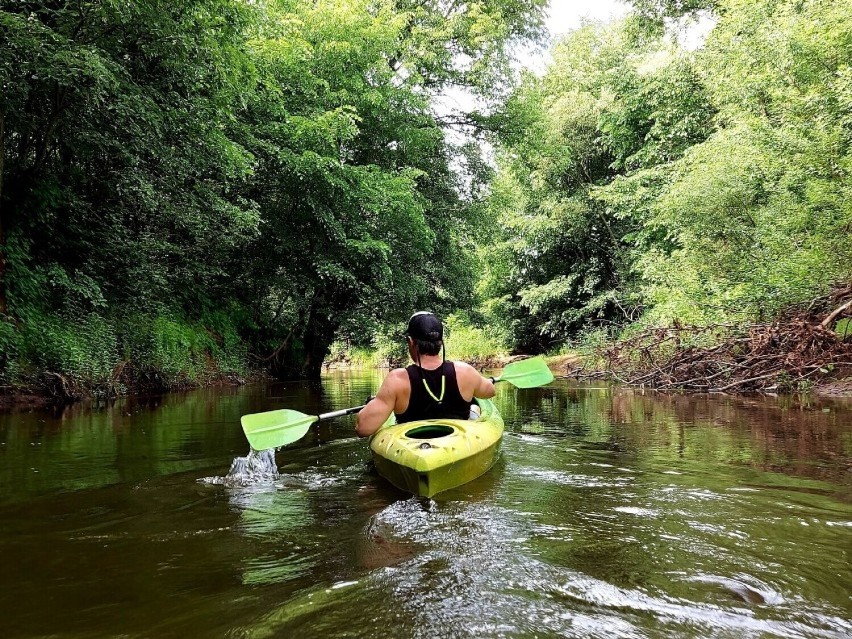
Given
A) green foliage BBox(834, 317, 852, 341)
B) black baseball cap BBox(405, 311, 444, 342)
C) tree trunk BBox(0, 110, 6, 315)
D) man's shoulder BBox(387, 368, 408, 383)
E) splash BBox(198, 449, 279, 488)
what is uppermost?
tree trunk BBox(0, 110, 6, 315)

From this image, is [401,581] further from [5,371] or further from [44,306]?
[44,306]

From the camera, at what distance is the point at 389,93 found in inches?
513

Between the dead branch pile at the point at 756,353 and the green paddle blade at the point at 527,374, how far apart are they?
408 centimetres

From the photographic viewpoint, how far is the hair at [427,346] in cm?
347

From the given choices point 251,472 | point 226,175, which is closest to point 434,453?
point 251,472

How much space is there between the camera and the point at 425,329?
3.46m

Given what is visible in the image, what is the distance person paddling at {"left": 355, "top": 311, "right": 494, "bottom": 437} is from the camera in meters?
3.51

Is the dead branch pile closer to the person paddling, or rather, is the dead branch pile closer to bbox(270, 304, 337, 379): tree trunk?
the person paddling

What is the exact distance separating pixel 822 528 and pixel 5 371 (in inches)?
309

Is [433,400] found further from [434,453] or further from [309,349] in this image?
[309,349]

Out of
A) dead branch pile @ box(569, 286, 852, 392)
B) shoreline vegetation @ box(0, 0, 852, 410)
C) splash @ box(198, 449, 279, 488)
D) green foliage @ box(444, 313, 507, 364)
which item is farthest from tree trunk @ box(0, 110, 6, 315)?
green foliage @ box(444, 313, 507, 364)

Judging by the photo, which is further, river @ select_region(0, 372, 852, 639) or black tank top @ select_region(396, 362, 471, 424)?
black tank top @ select_region(396, 362, 471, 424)

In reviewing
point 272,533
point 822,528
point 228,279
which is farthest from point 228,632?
point 228,279

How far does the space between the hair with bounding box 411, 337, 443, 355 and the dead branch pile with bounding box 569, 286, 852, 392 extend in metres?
6.07
